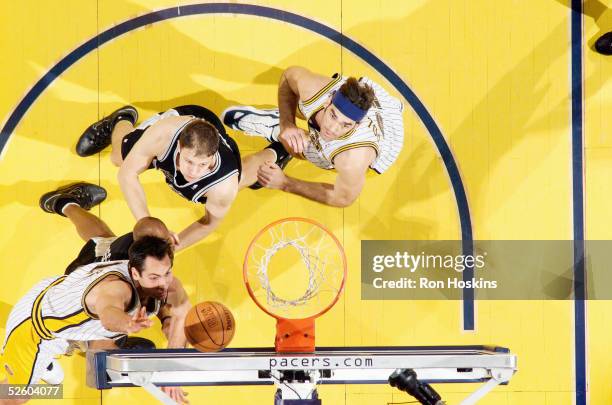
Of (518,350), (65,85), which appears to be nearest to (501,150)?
(518,350)

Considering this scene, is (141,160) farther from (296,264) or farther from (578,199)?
(578,199)

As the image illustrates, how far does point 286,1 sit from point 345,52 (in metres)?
0.57

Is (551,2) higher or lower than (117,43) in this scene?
higher

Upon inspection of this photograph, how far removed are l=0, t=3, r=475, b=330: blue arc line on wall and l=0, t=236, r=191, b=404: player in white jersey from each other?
1.18 m

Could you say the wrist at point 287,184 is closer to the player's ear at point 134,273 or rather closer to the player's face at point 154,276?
the player's face at point 154,276

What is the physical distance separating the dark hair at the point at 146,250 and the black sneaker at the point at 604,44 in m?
3.50

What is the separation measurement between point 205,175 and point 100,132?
84cm

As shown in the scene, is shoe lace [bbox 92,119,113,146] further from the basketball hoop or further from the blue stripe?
the blue stripe

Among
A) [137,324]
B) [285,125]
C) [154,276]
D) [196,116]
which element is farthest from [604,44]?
[137,324]

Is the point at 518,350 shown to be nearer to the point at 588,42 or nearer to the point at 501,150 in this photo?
the point at 501,150

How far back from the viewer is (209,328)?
572 centimetres

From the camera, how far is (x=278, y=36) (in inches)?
265

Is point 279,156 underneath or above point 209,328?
above

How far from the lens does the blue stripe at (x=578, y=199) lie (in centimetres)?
682
